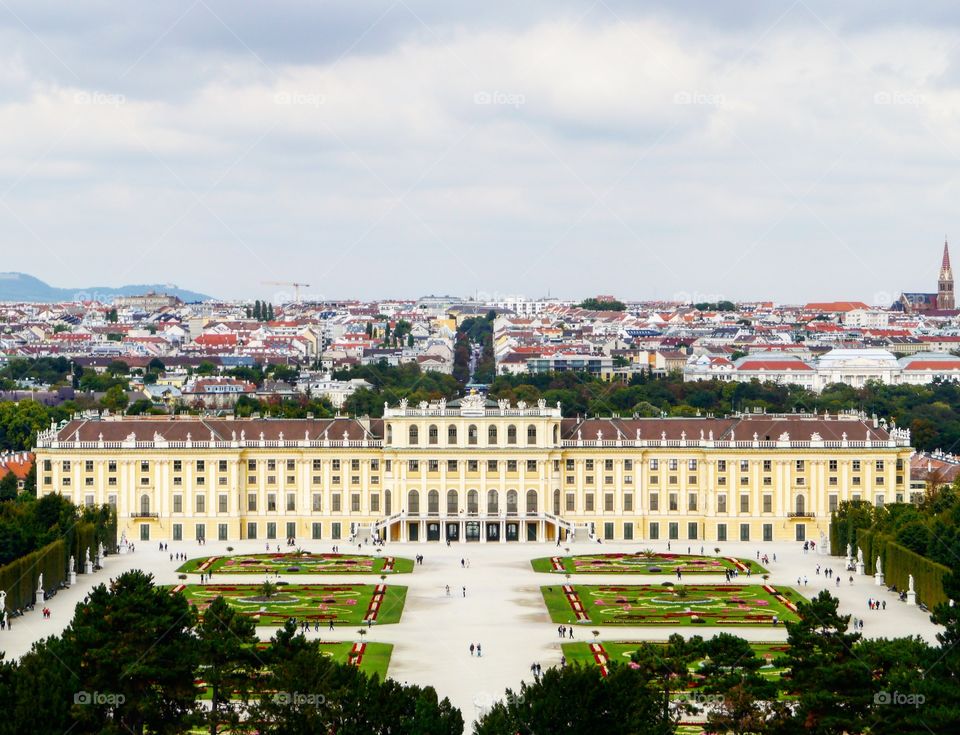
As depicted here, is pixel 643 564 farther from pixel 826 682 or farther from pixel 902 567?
pixel 826 682

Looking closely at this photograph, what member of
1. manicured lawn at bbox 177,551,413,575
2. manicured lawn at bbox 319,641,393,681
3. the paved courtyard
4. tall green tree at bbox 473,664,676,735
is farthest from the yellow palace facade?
tall green tree at bbox 473,664,676,735

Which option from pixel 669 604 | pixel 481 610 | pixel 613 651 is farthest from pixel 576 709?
pixel 669 604

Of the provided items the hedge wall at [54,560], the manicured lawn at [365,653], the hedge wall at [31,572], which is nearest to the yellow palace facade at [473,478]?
the hedge wall at [54,560]

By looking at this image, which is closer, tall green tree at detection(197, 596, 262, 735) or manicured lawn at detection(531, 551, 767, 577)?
tall green tree at detection(197, 596, 262, 735)

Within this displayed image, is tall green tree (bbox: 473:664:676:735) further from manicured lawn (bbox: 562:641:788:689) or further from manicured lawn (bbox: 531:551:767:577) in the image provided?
manicured lawn (bbox: 531:551:767:577)

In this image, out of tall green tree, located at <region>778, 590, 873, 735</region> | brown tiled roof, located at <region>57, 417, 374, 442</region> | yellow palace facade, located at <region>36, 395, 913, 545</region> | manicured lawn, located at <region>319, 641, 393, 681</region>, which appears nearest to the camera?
tall green tree, located at <region>778, 590, 873, 735</region>

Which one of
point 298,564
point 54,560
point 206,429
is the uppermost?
point 206,429

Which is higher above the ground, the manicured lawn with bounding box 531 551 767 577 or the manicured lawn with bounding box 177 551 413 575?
the manicured lawn with bounding box 177 551 413 575
